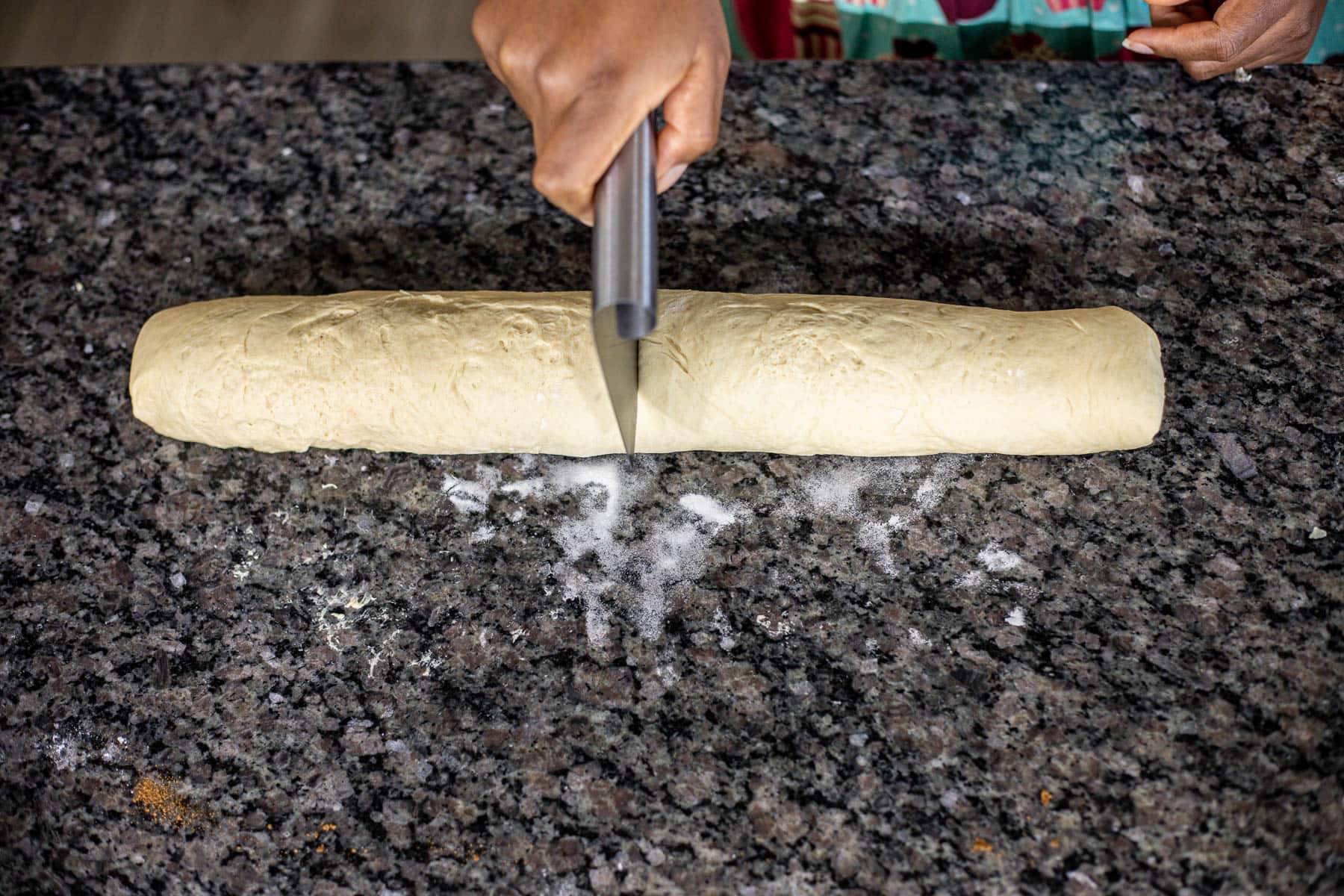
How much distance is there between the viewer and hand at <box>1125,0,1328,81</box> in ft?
5.00

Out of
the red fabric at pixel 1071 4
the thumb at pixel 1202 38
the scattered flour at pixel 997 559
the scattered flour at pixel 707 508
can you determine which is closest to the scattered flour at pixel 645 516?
the scattered flour at pixel 707 508

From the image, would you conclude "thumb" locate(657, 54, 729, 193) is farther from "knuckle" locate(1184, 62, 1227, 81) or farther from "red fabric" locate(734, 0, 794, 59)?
"knuckle" locate(1184, 62, 1227, 81)

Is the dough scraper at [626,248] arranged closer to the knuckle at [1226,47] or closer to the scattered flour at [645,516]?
the scattered flour at [645,516]

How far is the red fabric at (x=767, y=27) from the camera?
1.77 meters

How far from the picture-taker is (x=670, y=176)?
122 cm

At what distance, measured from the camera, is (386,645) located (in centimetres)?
137

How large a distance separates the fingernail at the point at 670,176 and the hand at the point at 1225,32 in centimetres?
87

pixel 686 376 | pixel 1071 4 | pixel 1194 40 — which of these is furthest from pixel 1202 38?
pixel 686 376

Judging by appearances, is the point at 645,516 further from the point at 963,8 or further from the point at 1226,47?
the point at 1226,47

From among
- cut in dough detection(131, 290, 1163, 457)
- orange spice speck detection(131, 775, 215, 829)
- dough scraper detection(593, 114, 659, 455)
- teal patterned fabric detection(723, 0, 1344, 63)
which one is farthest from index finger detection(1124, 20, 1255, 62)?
orange spice speck detection(131, 775, 215, 829)

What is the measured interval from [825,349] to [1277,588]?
734 millimetres

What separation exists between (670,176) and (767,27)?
29.9 inches

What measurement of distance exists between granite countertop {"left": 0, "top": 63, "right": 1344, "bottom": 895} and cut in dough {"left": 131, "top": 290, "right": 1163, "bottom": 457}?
11 centimetres

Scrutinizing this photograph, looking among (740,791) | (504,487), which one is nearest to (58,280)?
(504,487)
